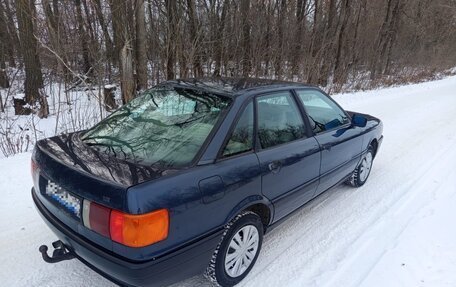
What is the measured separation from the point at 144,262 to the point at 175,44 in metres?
8.48

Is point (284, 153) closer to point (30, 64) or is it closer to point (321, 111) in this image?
Answer: point (321, 111)

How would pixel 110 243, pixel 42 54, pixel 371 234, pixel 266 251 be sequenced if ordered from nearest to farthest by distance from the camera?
pixel 110 243 < pixel 266 251 < pixel 371 234 < pixel 42 54

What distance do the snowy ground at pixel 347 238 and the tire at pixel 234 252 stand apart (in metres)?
0.13

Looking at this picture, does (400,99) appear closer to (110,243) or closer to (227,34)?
(227,34)

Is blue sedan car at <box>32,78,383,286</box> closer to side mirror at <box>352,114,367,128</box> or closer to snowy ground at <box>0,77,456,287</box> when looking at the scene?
snowy ground at <box>0,77,456,287</box>

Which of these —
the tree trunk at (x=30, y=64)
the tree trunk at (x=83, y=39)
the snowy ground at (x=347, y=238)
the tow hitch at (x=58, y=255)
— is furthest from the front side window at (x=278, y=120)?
the tree trunk at (x=30, y=64)

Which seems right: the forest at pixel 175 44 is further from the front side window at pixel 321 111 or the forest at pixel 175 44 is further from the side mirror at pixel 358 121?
the side mirror at pixel 358 121

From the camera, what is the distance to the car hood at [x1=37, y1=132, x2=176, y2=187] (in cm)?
206

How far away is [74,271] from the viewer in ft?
8.85

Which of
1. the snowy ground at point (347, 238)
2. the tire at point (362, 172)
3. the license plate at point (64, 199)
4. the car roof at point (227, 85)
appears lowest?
the snowy ground at point (347, 238)

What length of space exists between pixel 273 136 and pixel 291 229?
1.16m

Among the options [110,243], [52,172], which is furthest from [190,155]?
[52,172]

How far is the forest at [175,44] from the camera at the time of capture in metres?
8.40

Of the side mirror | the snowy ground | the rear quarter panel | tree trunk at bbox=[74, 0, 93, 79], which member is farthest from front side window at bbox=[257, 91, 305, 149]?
tree trunk at bbox=[74, 0, 93, 79]
